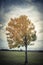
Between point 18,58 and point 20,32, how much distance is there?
16.9 inches

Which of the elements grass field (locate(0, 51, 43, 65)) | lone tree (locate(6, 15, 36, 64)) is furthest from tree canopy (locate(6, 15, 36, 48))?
grass field (locate(0, 51, 43, 65))

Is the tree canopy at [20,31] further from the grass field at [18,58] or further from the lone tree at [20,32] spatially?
the grass field at [18,58]

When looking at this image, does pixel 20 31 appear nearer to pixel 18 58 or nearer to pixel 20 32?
pixel 20 32

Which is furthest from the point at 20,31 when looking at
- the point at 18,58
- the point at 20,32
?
the point at 18,58

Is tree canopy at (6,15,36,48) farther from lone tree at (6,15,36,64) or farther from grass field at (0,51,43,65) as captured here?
grass field at (0,51,43,65)

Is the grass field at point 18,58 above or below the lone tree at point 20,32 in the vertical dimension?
below

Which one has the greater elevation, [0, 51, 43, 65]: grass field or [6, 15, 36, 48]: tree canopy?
[6, 15, 36, 48]: tree canopy

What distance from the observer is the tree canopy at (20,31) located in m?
3.06

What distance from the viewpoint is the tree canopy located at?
3.06 m

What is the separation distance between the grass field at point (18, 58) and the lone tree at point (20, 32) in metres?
0.10

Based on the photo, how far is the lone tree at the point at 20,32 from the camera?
3.06 m

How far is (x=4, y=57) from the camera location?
3090mm

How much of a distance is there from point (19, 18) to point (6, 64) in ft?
2.60

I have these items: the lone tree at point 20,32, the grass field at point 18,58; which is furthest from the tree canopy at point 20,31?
the grass field at point 18,58
